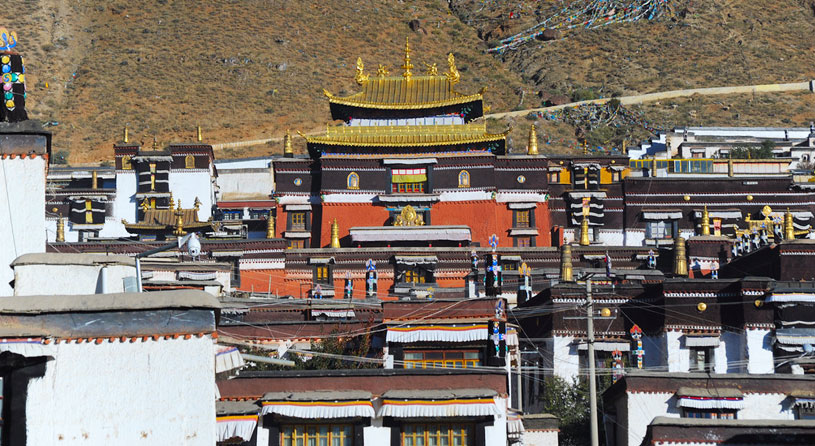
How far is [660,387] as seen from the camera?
3859 cm

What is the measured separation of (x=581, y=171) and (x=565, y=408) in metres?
31.6

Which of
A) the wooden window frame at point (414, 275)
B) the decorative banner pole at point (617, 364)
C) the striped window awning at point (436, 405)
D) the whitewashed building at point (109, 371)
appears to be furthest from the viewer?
the wooden window frame at point (414, 275)

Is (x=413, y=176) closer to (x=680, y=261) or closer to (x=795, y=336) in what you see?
(x=680, y=261)

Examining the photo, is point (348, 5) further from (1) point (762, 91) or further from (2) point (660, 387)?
(2) point (660, 387)

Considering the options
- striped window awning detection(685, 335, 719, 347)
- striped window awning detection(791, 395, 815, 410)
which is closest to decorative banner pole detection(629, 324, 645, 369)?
striped window awning detection(685, 335, 719, 347)

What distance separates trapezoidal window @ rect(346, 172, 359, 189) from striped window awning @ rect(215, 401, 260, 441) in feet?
117

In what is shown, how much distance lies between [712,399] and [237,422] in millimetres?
14101

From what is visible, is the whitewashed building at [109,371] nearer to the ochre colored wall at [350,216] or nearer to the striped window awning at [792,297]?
the striped window awning at [792,297]

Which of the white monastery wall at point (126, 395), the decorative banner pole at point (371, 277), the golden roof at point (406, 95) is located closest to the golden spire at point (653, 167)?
the golden roof at point (406, 95)

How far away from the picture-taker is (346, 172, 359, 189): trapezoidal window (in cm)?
6825

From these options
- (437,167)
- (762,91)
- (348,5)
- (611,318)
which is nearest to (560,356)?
(611,318)

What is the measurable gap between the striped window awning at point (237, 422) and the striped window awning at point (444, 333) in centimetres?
754

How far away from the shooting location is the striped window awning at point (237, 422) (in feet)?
107

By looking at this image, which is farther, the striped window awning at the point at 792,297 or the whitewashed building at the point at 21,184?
the striped window awning at the point at 792,297
